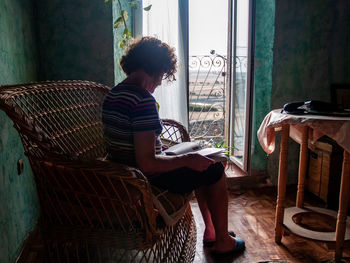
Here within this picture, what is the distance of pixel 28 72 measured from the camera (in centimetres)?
186

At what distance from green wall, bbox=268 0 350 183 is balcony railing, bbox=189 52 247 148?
1.08 feet

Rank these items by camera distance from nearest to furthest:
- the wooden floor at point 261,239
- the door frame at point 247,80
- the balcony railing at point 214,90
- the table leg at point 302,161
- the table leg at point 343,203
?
the table leg at point 343,203 → the wooden floor at point 261,239 → the table leg at point 302,161 → the door frame at point 247,80 → the balcony railing at point 214,90

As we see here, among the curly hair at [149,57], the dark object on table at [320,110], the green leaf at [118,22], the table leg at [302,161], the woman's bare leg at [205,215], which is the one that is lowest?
the woman's bare leg at [205,215]

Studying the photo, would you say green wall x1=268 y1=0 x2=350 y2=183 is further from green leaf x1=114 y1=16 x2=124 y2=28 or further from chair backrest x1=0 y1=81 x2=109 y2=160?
chair backrest x1=0 y1=81 x2=109 y2=160

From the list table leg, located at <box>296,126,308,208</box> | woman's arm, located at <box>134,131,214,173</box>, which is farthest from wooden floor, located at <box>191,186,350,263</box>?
woman's arm, located at <box>134,131,214,173</box>

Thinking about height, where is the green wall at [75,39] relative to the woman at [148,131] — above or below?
above

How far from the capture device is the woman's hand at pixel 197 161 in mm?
1338

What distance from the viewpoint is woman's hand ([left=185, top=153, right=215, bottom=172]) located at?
134 cm

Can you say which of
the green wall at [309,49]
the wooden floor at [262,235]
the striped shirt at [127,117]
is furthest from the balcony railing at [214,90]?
the striped shirt at [127,117]

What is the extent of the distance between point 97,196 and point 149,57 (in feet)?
2.04

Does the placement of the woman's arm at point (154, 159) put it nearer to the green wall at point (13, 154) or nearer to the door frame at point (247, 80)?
the green wall at point (13, 154)

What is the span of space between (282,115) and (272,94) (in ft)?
3.44

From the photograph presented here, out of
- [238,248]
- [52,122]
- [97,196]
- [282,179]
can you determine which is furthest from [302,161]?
[52,122]

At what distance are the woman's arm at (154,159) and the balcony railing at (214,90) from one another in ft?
5.08
